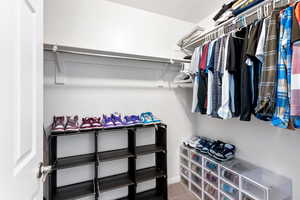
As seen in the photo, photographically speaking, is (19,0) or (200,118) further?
(200,118)

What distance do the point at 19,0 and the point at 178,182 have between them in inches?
93.8

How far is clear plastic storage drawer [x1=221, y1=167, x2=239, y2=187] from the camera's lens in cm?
129

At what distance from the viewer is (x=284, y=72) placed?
0.80 m

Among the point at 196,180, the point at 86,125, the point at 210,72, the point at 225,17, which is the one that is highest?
the point at 225,17

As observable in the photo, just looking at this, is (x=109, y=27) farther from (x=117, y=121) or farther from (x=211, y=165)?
(x=211, y=165)

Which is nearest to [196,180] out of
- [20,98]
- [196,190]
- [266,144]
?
[196,190]

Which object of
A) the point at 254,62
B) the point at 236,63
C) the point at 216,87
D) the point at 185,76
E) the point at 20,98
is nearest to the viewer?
the point at 20,98

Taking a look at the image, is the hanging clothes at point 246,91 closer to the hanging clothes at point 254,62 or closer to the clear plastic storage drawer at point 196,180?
the hanging clothes at point 254,62

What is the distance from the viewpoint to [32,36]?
0.60 metres

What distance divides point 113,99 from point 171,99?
842 mm

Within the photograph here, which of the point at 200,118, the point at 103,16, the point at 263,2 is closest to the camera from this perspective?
the point at 263,2

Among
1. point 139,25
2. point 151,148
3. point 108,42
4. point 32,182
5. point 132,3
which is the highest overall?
point 132,3

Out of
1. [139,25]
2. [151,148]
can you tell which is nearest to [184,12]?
[139,25]

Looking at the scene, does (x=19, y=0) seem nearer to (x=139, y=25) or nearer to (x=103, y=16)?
(x=103, y=16)
